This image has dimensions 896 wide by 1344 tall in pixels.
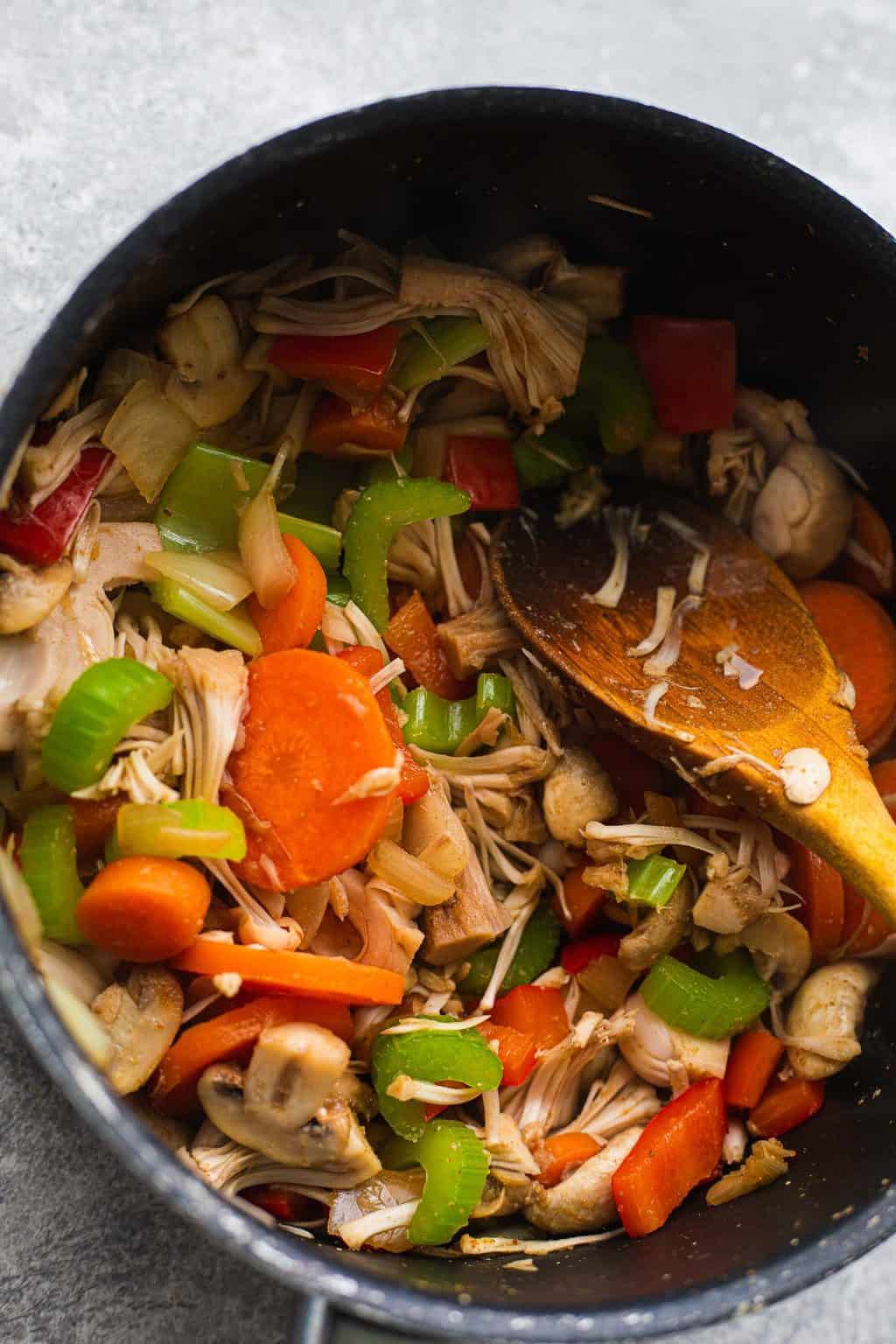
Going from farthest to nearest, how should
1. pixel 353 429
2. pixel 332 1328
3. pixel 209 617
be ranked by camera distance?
pixel 353 429
pixel 209 617
pixel 332 1328

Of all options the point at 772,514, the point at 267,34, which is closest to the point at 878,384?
the point at 772,514

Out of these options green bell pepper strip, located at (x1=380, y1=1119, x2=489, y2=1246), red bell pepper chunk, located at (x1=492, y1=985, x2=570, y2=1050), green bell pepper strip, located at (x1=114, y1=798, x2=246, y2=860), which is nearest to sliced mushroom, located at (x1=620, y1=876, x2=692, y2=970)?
red bell pepper chunk, located at (x1=492, y1=985, x2=570, y2=1050)

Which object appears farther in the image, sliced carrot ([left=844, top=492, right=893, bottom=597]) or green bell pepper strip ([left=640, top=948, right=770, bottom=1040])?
sliced carrot ([left=844, top=492, right=893, bottom=597])

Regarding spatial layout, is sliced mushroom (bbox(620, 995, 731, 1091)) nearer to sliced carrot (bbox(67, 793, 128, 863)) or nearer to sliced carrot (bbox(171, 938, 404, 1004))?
sliced carrot (bbox(171, 938, 404, 1004))

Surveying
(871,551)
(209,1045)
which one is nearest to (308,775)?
(209,1045)

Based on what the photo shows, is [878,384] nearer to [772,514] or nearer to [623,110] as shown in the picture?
[772,514]

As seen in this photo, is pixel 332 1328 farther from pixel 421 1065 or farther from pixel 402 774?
pixel 402 774

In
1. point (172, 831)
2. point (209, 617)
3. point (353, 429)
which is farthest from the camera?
point (353, 429)
